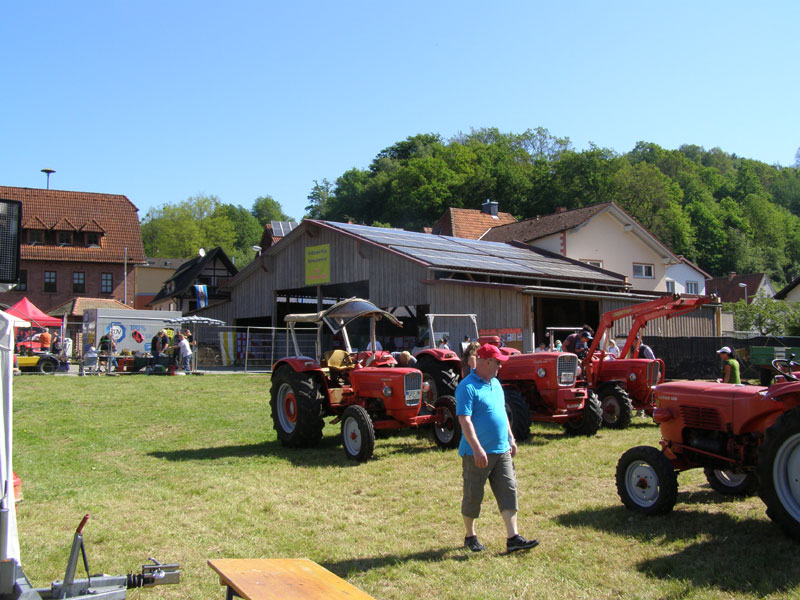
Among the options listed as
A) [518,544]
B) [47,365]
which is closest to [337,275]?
[47,365]

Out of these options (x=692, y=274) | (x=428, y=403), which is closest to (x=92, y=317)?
(x=428, y=403)

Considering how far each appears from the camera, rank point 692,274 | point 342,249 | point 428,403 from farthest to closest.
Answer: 1. point 692,274
2. point 342,249
3. point 428,403

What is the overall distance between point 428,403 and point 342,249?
16.0m

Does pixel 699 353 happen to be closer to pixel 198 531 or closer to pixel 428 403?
pixel 428 403

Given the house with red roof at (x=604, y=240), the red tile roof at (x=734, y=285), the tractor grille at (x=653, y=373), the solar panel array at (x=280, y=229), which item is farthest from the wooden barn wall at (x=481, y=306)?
the red tile roof at (x=734, y=285)

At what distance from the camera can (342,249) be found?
25516 millimetres

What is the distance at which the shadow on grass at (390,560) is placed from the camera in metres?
4.88

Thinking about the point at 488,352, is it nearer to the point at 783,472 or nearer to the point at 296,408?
the point at 783,472

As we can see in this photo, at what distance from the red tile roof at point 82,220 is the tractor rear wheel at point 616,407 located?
1603 inches

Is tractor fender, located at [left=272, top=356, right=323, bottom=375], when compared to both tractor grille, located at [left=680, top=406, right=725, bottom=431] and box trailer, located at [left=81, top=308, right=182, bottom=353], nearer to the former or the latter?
tractor grille, located at [left=680, top=406, right=725, bottom=431]

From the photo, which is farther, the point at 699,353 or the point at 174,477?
the point at 699,353

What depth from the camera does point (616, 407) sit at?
11.4 m

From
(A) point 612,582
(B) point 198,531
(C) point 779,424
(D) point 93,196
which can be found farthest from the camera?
(D) point 93,196

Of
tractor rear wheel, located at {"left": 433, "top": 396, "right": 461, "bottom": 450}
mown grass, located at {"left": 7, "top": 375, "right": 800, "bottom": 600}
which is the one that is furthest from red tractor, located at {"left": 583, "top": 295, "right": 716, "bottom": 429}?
tractor rear wheel, located at {"left": 433, "top": 396, "right": 461, "bottom": 450}
